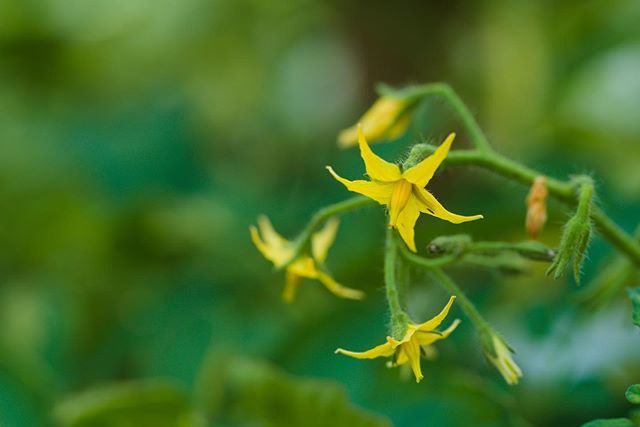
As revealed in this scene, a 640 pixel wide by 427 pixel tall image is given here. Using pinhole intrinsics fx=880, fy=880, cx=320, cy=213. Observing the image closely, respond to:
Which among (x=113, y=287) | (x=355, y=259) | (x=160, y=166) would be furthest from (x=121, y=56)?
(x=355, y=259)

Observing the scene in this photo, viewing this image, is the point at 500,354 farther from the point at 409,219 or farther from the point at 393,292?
the point at 409,219

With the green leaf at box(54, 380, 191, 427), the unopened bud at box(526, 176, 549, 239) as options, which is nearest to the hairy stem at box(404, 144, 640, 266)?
the unopened bud at box(526, 176, 549, 239)

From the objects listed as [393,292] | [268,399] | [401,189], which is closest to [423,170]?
[401,189]

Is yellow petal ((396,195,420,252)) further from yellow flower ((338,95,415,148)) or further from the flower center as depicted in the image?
yellow flower ((338,95,415,148))

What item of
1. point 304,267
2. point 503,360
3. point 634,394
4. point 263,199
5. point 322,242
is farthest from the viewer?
point 263,199

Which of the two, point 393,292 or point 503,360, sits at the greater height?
point 393,292

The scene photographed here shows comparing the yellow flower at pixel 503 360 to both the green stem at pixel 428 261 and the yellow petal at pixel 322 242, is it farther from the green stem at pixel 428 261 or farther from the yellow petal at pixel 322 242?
the yellow petal at pixel 322 242

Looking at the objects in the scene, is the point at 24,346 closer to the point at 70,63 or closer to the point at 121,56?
the point at 70,63

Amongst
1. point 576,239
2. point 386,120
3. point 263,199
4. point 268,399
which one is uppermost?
point 263,199
